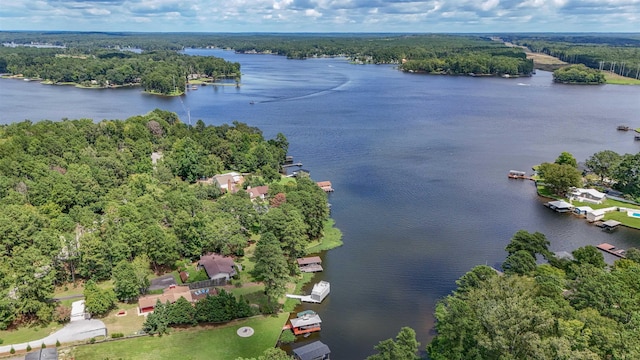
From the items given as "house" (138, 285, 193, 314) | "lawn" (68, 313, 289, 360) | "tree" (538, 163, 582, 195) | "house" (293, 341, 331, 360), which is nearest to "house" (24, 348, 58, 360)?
"lawn" (68, 313, 289, 360)

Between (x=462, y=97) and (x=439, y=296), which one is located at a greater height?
(x=462, y=97)

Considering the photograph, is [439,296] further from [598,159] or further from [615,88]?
[615,88]

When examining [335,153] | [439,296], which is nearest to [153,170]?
[335,153]

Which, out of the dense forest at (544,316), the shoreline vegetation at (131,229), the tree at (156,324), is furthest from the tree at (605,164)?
the tree at (156,324)

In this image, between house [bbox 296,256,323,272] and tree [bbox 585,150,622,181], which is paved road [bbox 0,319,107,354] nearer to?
house [bbox 296,256,323,272]

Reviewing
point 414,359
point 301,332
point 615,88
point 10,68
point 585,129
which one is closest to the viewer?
point 414,359

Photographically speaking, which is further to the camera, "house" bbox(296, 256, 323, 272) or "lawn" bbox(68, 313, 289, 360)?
"house" bbox(296, 256, 323, 272)

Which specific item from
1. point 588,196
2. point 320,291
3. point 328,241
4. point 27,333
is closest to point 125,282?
point 27,333
